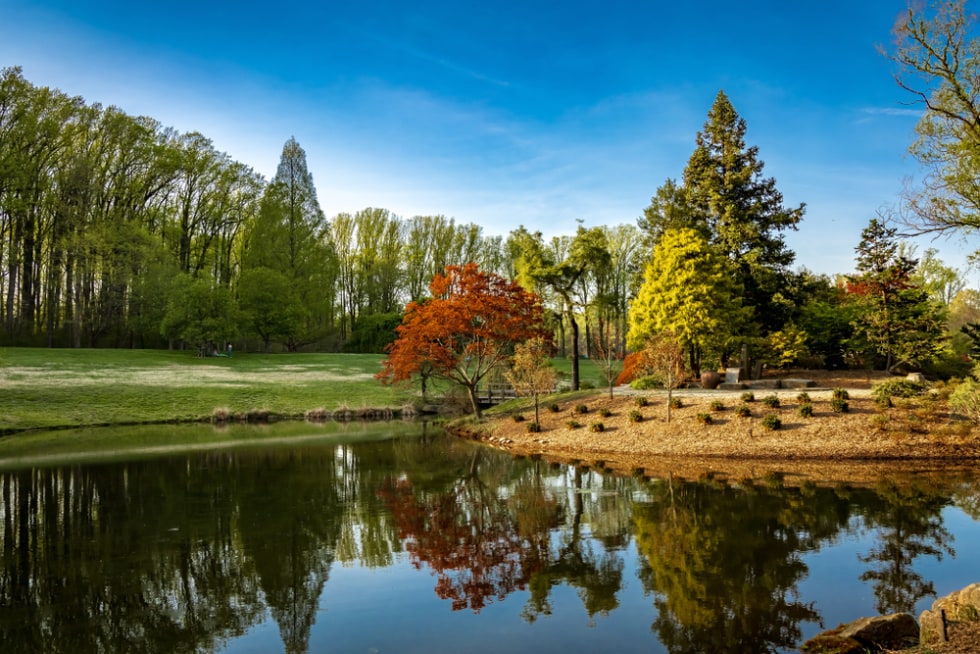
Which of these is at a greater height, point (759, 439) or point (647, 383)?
point (647, 383)

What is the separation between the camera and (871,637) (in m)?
6.97

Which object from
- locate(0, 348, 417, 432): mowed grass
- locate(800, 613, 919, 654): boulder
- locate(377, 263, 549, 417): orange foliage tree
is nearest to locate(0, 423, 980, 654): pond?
locate(800, 613, 919, 654): boulder

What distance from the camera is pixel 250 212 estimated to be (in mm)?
61312

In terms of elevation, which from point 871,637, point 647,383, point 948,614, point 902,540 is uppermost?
point 647,383

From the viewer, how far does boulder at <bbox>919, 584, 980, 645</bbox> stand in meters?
6.17

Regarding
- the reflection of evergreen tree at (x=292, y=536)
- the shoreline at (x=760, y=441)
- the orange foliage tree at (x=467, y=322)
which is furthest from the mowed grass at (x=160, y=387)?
the shoreline at (x=760, y=441)

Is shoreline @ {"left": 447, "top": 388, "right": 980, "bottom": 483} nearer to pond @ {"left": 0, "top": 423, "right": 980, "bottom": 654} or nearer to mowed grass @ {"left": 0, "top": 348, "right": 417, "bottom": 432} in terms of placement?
pond @ {"left": 0, "top": 423, "right": 980, "bottom": 654}

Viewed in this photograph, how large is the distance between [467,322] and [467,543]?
62.3ft

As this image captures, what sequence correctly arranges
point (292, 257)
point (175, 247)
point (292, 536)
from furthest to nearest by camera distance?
point (292, 257)
point (175, 247)
point (292, 536)

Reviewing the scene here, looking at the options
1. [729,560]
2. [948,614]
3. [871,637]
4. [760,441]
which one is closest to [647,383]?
[760,441]

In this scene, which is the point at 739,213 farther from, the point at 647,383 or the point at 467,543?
the point at 467,543

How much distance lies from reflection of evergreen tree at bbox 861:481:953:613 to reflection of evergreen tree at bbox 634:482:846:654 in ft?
3.12

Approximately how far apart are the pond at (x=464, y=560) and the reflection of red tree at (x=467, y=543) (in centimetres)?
6

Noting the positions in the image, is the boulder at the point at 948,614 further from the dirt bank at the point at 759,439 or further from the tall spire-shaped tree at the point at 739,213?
the tall spire-shaped tree at the point at 739,213
